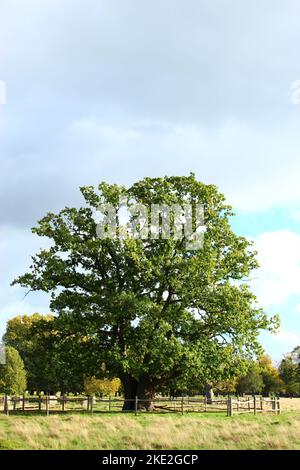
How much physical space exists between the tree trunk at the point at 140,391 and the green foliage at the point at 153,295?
0.09m

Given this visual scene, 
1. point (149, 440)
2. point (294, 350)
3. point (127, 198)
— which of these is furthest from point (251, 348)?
point (294, 350)

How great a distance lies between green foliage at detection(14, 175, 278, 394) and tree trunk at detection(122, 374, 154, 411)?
91 mm

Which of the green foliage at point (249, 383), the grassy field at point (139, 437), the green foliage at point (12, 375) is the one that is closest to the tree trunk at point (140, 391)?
the grassy field at point (139, 437)

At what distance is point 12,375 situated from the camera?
69375 millimetres

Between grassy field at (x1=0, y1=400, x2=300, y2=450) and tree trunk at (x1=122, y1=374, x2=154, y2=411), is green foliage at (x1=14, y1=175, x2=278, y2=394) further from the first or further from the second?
grassy field at (x1=0, y1=400, x2=300, y2=450)

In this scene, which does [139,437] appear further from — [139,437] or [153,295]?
[153,295]

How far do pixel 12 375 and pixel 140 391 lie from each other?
36773 millimetres

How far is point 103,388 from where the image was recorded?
247 ft

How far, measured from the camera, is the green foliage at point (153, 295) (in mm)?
34156

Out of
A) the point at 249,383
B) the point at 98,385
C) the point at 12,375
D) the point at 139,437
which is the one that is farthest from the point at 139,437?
the point at 249,383

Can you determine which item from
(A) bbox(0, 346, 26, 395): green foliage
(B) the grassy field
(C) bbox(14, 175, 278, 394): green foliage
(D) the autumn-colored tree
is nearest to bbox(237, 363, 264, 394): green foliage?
(D) the autumn-colored tree

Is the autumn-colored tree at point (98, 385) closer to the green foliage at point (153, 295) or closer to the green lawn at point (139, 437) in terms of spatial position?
the green foliage at point (153, 295)
